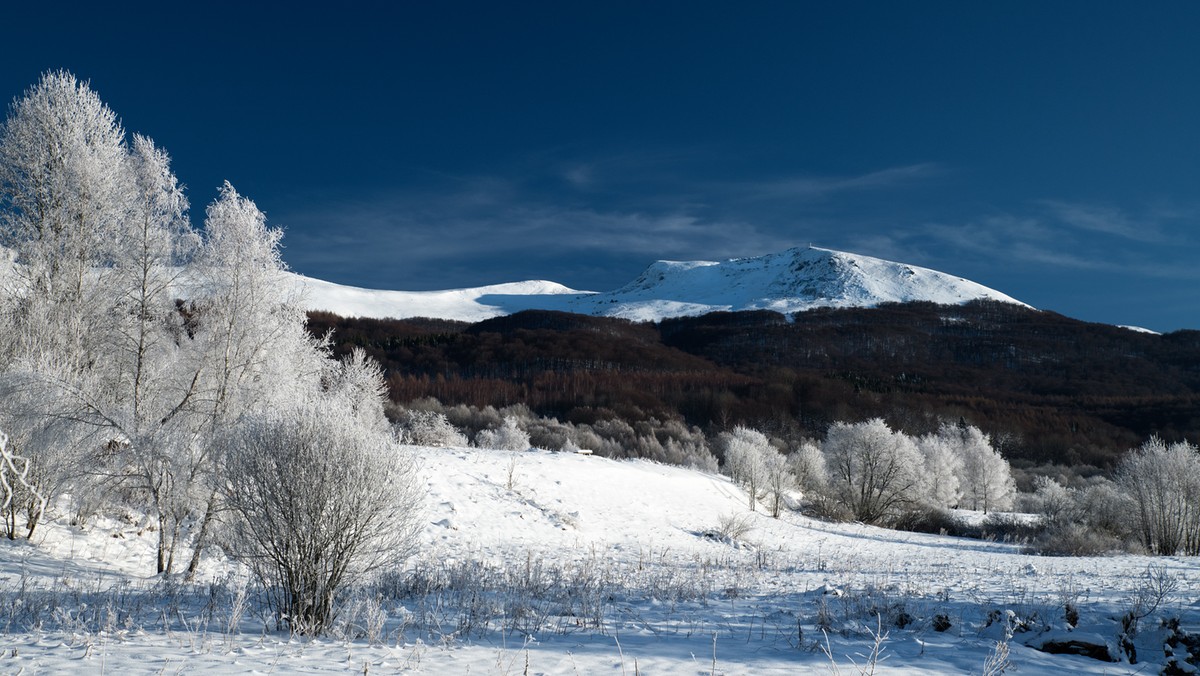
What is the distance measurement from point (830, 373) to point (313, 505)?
13625 centimetres

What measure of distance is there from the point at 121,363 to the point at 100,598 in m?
6.69

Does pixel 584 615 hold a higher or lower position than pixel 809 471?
lower

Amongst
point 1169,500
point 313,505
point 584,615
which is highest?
point 1169,500

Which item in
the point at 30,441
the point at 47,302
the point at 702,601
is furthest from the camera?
the point at 47,302

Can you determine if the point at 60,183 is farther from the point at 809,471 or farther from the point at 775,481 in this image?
the point at 809,471

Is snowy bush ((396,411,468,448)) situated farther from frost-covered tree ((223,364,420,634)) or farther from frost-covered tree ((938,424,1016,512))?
frost-covered tree ((938,424,1016,512))

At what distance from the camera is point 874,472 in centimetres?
3778

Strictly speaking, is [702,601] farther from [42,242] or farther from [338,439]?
[42,242]

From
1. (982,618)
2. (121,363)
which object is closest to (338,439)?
(982,618)

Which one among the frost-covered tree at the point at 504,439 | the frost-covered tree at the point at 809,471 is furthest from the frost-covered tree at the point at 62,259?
the frost-covered tree at the point at 809,471

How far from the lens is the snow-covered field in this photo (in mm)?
5441

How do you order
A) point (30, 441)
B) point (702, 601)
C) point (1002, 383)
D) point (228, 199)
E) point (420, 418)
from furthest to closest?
point (1002, 383) < point (420, 418) < point (228, 199) < point (30, 441) < point (702, 601)

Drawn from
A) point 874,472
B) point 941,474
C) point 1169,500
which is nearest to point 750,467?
point 874,472

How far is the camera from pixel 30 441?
36.5ft
